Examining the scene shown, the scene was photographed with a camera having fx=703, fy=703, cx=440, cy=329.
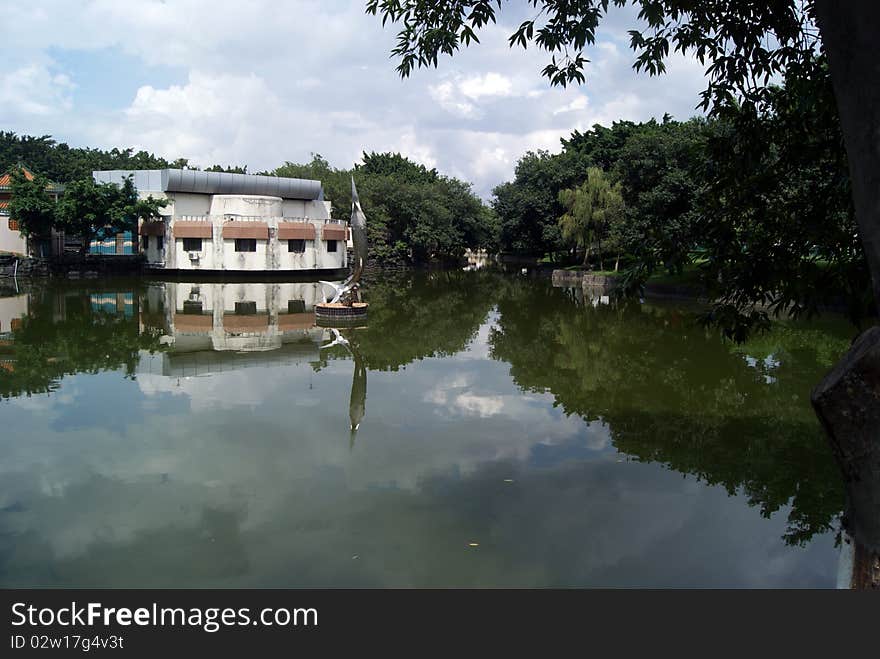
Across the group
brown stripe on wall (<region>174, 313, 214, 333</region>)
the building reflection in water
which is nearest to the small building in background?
brown stripe on wall (<region>174, 313, 214, 333</region>)

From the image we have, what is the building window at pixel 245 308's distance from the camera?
23.7m

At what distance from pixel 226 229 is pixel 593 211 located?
1990cm

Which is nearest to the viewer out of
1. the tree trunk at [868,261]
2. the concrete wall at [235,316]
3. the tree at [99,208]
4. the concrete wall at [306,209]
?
the tree trunk at [868,261]

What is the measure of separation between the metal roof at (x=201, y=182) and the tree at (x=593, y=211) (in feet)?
57.6

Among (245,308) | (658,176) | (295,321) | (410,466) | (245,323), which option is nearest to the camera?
(410,466)

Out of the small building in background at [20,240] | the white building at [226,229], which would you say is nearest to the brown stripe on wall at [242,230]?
the white building at [226,229]

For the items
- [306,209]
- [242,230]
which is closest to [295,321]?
[242,230]

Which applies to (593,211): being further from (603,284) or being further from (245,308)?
(245,308)

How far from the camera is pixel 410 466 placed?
7680mm

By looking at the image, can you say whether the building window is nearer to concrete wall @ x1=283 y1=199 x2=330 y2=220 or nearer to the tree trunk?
concrete wall @ x1=283 y1=199 x2=330 y2=220

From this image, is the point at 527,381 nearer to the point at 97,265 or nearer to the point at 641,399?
the point at 641,399

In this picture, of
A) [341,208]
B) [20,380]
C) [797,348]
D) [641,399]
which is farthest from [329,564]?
[341,208]

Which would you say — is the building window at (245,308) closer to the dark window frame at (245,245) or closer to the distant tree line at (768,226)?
the dark window frame at (245,245)
